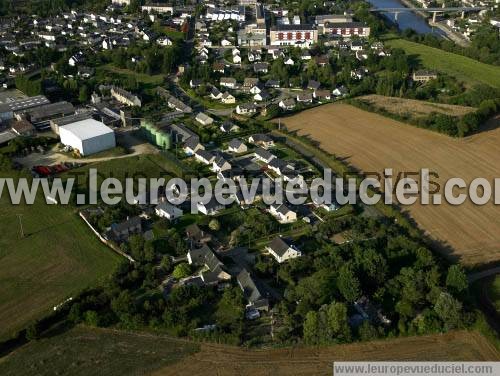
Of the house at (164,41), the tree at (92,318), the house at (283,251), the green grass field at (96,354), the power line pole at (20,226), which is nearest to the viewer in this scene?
the green grass field at (96,354)

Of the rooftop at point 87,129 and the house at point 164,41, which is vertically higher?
the rooftop at point 87,129

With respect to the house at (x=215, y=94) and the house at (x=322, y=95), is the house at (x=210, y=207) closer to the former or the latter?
the house at (x=215, y=94)

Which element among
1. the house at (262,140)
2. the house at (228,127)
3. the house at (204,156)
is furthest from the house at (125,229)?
the house at (228,127)

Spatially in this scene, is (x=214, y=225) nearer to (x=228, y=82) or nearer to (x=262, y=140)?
(x=262, y=140)

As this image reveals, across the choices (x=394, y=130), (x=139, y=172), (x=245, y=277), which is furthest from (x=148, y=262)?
(x=394, y=130)

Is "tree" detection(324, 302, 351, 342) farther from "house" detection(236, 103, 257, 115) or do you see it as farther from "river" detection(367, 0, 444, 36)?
"river" detection(367, 0, 444, 36)

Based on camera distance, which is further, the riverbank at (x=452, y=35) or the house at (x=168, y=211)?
the riverbank at (x=452, y=35)
